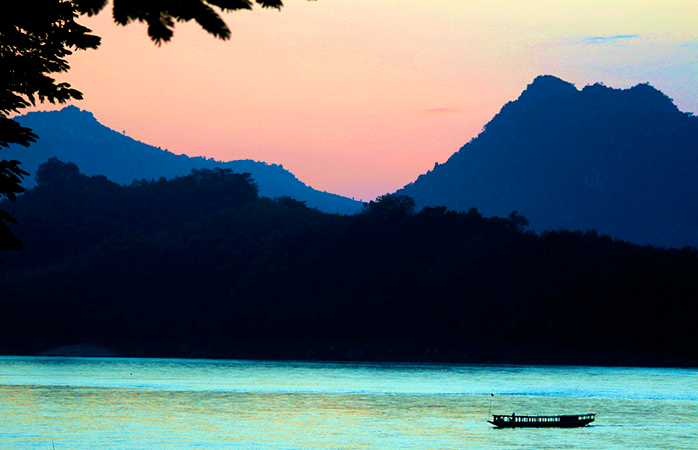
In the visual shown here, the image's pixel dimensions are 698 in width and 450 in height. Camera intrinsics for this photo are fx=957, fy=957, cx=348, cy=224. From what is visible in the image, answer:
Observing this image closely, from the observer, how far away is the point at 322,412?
11769 cm

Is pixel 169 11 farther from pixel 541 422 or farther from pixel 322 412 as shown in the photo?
pixel 322 412

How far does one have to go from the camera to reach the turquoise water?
285 feet

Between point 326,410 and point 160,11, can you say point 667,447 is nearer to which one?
point 326,410

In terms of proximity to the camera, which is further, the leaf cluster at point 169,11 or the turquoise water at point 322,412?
the turquoise water at point 322,412

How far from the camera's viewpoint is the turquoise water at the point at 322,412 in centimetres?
8694

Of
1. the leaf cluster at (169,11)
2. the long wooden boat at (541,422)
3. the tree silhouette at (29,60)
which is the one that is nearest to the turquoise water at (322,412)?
the long wooden boat at (541,422)

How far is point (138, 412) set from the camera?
114 metres

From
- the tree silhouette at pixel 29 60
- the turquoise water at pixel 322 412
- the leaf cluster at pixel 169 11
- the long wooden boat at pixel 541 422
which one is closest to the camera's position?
the leaf cluster at pixel 169 11

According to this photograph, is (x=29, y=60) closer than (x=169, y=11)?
No

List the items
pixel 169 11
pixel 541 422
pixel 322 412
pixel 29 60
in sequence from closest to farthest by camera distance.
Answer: pixel 169 11
pixel 29 60
pixel 541 422
pixel 322 412

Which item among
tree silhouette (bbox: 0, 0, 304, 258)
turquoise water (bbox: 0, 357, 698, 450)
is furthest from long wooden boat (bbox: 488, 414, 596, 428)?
tree silhouette (bbox: 0, 0, 304, 258)

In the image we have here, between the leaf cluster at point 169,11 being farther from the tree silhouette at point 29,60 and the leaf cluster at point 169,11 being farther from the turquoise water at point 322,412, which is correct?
the turquoise water at point 322,412

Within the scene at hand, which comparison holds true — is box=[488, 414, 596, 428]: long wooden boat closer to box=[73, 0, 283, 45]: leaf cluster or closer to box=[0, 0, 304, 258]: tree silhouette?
box=[0, 0, 304, 258]: tree silhouette

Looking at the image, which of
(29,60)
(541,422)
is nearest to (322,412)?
(541,422)
